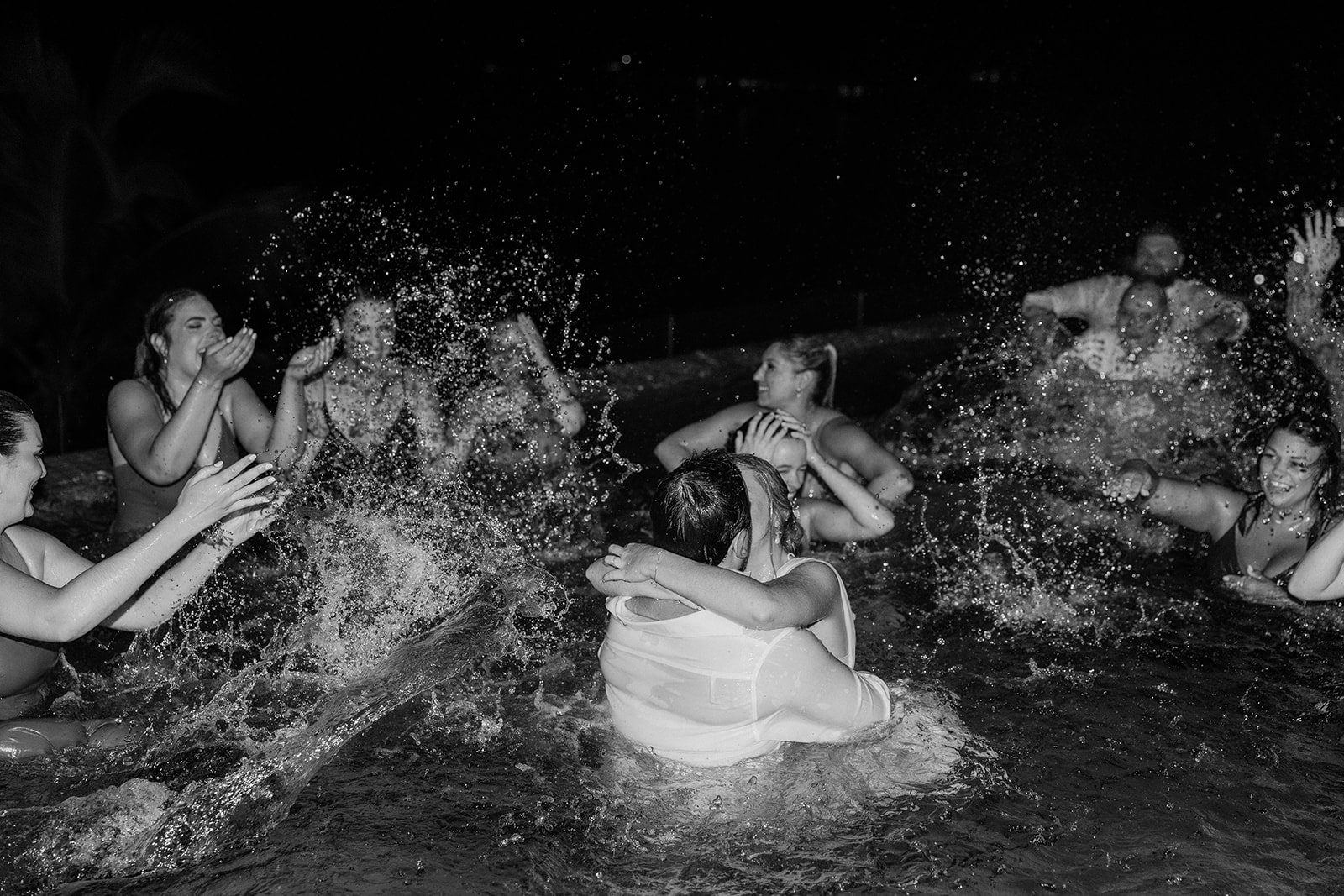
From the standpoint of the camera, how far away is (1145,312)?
24.4 feet

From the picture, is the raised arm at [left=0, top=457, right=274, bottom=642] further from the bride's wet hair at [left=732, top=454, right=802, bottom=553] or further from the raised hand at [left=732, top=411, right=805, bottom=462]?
the raised hand at [left=732, top=411, right=805, bottom=462]

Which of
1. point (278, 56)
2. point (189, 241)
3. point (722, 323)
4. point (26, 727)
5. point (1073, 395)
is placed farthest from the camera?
point (278, 56)

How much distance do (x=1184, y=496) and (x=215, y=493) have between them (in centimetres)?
436

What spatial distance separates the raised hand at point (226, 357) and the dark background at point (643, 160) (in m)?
3.82

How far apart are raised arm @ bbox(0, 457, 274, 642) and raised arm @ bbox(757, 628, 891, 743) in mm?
1520

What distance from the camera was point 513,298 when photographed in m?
9.85

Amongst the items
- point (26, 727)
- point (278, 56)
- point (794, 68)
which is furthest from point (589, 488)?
point (794, 68)

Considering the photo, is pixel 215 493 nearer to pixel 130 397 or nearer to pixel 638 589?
pixel 638 589

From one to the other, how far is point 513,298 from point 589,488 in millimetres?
3788

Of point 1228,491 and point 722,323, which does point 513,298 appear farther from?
point 1228,491

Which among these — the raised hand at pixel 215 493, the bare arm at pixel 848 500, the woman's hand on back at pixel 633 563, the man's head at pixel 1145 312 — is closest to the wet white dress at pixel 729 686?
the woman's hand on back at pixel 633 563

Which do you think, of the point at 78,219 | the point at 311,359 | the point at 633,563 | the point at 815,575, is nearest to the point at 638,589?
the point at 633,563

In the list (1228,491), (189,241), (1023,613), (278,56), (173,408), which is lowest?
(1023,613)

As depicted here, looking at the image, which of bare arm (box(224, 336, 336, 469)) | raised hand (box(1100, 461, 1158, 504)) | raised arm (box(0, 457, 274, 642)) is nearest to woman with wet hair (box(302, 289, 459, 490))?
bare arm (box(224, 336, 336, 469))
